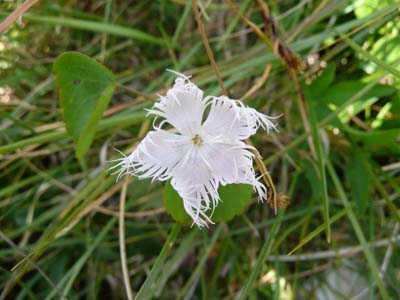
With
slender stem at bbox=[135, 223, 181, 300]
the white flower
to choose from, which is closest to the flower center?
the white flower

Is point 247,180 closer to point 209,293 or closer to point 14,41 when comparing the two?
point 209,293

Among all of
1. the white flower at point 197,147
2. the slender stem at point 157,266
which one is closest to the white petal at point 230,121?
the white flower at point 197,147

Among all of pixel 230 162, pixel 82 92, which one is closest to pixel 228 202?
pixel 230 162

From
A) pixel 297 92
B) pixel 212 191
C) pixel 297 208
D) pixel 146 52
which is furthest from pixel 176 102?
pixel 146 52

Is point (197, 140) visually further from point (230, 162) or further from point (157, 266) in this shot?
point (157, 266)

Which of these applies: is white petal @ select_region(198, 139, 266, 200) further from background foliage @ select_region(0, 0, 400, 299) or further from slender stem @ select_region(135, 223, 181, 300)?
background foliage @ select_region(0, 0, 400, 299)

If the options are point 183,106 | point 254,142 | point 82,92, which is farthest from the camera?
point 254,142
